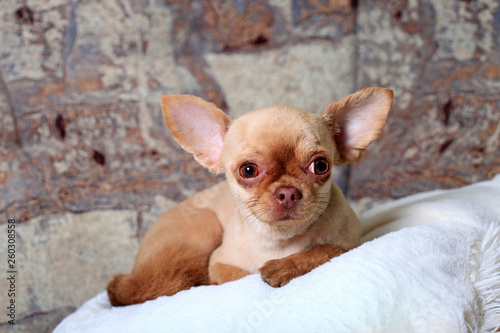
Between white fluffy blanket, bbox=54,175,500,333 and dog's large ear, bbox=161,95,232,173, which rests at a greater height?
dog's large ear, bbox=161,95,232,173

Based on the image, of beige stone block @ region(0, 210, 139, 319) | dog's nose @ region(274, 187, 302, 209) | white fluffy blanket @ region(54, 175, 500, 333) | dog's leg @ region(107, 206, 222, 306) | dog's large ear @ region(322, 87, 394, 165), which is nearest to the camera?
white fluffy blanket @ region(54, 175, 500, 333)

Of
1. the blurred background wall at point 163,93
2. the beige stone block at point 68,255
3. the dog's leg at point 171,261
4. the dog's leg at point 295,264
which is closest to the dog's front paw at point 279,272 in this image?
the dog's leg at point 295,264

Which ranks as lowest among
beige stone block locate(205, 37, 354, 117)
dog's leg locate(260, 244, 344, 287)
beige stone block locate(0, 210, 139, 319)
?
beige stone block locate(0, 210, 139, 319)

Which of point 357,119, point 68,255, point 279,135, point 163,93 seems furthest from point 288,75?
point 68,255

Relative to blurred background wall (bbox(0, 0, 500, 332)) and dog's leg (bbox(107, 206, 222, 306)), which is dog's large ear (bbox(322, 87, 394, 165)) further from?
blurred background wall (bbox(0, 0, 500, 332))

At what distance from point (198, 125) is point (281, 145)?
0.36m

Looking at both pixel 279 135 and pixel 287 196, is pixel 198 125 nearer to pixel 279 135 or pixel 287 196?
pixel 279 135

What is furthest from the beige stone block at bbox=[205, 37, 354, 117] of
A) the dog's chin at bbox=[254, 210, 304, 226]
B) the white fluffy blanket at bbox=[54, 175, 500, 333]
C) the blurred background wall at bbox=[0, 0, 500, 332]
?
the dog's chin at bbox=[254, 210, 304, 226]

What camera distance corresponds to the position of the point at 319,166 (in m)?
1.18

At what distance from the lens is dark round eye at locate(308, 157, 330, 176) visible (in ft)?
3.84

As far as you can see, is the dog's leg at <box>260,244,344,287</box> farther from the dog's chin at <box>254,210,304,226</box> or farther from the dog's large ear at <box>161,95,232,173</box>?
the dog's large ear at <box>161,95,232,173</box>

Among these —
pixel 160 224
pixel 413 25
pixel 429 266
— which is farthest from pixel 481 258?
pixel 413 25

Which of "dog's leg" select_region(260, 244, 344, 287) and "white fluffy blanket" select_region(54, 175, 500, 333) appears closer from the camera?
"white fluffy blanket" select_region(54, 175, 500, 333)

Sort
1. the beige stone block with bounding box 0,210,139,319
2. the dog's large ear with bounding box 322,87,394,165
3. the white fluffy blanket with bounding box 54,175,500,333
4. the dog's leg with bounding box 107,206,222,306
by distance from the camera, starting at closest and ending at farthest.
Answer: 1. the white fluffy blanket with bounding box 54,175,500,333
2. the dog's large ear with bounding box 322,87,394,165
3. the dog's leg with bounding box 107,206,222,306
4. the beige stone block with bounding box 0,210,139,319
